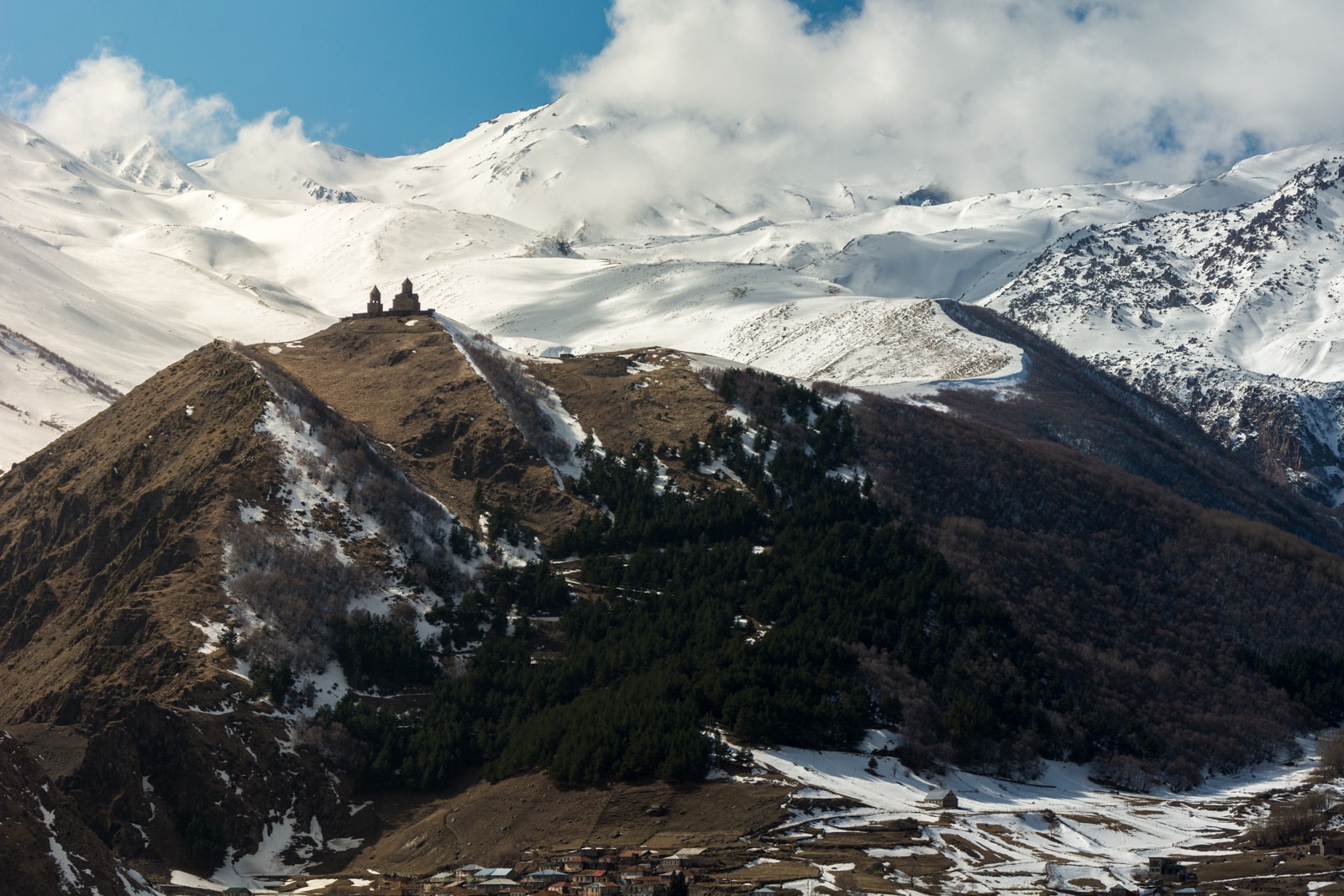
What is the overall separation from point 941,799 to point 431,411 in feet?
165

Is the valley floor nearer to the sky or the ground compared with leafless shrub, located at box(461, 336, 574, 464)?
nearer to the ground

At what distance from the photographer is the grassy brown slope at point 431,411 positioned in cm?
9575

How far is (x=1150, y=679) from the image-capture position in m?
91.2

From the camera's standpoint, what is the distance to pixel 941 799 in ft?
230

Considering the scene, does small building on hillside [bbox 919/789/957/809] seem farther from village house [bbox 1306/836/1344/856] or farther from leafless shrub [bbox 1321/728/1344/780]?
leafless shrub [bbox 1321/728/1344/780]

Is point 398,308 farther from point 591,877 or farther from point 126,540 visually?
point 591,877

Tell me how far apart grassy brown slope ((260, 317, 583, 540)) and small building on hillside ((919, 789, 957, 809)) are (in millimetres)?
33106

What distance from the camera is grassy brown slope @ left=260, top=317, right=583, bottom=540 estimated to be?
95.8 m

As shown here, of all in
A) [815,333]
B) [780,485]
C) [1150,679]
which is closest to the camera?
[1150,679]

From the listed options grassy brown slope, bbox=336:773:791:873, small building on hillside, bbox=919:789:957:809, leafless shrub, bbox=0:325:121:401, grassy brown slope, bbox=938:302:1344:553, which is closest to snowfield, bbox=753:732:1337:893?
small building on hillside, bbox=919:789:957:809

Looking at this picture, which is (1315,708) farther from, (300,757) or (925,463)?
(300,757)

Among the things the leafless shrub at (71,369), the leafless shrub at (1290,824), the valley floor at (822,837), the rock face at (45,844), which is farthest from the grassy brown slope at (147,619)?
the leafless shrub at (71,369)

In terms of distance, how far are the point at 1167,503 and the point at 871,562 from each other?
4091cm

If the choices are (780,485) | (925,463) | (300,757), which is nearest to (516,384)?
(780,485)
